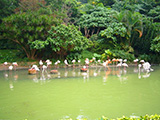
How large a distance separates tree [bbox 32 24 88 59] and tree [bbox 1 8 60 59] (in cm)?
59

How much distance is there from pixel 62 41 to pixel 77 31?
1.83 metres

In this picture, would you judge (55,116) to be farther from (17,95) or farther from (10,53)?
(10,53)

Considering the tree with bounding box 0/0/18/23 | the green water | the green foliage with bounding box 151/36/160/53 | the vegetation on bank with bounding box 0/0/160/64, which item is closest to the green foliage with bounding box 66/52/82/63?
the vegetation on bank with bounding box 0/0/160/64

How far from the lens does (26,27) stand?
1350 centimetres

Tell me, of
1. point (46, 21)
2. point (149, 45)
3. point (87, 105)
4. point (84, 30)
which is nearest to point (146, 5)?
point (149, 45)

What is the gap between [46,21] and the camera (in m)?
13.9

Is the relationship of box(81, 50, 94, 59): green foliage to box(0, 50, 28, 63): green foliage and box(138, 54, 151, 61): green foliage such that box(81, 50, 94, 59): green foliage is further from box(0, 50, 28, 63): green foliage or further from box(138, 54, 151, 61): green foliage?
box(0, 50, 28, 63): green foliage

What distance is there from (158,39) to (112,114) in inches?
483

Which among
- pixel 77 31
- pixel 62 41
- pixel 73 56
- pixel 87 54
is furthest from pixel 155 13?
pixel 62 41

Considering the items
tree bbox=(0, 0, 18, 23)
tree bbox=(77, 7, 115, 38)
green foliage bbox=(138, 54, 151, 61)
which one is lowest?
green foliage bbox=(138, 54, 151, 61)

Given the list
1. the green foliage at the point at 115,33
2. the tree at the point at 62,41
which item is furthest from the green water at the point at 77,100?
the green foliage at the point at 115,33

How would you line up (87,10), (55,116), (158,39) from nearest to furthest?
(55,116) → (158,39) → (87,10)

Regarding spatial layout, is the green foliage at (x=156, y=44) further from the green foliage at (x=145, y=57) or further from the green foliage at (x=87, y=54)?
A: the green foliage at (x=87, y=54)

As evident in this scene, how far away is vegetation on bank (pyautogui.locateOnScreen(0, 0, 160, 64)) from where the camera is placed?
13.7 metres
